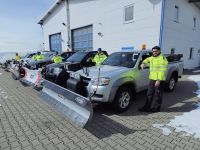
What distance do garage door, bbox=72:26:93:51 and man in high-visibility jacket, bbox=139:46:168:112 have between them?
14.3 metres

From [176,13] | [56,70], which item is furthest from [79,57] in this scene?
[176,13]

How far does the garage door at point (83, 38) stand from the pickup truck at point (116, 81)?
13.2 metres

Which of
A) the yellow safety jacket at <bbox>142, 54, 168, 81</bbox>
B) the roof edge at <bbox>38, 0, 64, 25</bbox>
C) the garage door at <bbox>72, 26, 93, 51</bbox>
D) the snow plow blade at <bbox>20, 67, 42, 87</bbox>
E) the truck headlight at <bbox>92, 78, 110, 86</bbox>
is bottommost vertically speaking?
the snow plow blade at <bbox>20, 67, 42, 87</bbox>

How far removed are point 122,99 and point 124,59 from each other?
61.8 inches

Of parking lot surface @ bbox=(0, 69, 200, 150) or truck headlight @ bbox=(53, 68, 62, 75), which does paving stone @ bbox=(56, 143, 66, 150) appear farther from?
truck headlight @ bbox=(53, 68, 62, 75)

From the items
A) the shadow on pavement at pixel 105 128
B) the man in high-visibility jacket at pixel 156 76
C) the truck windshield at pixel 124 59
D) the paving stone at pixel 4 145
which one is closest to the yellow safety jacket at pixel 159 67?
the man in high-visibility jacket at pixel 156 76

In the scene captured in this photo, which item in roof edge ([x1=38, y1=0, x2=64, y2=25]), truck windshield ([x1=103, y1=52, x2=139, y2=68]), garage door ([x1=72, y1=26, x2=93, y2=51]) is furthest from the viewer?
roof edge ([x1=38, y1=0, x2=64, y2=25])

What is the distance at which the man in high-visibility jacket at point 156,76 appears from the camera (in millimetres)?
4895

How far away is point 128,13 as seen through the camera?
14.0 metres

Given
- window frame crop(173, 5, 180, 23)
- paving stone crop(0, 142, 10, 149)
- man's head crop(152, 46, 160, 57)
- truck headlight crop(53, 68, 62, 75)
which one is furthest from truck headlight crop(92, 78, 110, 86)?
window frame crop(173, 5, 180, 23)

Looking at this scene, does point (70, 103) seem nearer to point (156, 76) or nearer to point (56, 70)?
point (156, 76)

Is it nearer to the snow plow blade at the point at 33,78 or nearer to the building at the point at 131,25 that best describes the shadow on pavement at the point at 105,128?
the snow plow blade at the point at 33,78

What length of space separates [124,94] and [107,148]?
2055mm

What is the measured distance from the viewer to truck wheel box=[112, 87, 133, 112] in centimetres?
488
